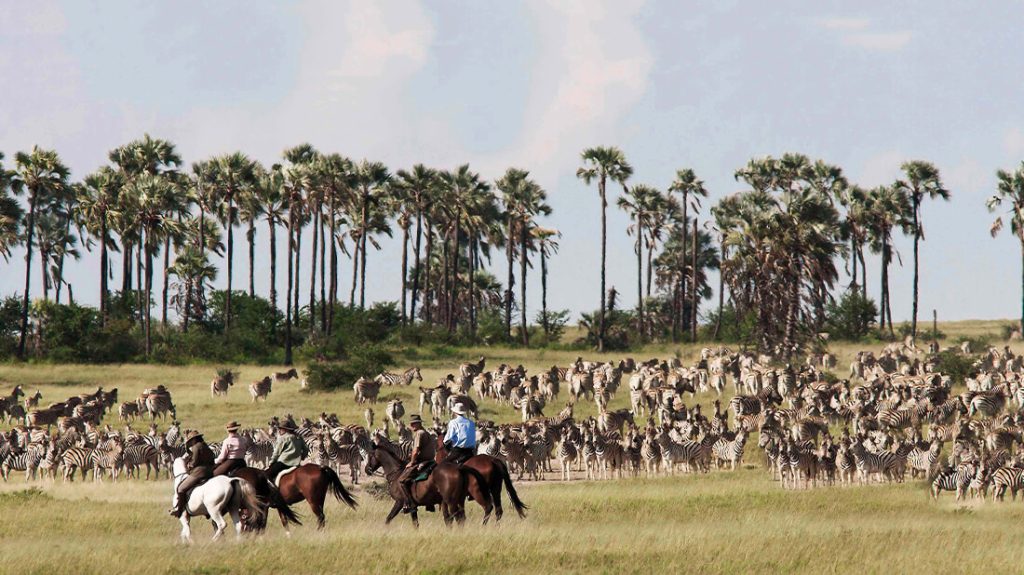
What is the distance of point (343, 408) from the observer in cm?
5228

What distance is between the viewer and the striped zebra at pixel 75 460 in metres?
37.2

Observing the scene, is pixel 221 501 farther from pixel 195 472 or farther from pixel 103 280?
pixel 103 280

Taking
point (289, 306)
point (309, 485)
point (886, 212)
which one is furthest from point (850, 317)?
point (309, 485)

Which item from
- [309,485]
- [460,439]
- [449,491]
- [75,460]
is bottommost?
[75,460]

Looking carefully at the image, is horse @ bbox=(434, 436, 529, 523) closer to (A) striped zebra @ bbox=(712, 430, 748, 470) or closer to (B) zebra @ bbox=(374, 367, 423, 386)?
(A) striped zebra @ bbox=(712, 430, 748, 470)

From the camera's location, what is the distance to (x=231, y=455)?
23.7 meters

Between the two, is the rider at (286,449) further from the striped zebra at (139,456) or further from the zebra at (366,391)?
the zebra at (366,391)

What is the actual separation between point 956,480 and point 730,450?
776 cm

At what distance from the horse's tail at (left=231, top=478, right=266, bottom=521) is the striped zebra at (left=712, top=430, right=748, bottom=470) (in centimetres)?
1862

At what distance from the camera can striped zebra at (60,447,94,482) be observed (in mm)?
37188

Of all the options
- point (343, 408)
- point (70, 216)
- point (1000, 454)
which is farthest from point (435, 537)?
point (70, 216)

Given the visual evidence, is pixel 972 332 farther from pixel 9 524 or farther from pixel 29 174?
pixel 9 524

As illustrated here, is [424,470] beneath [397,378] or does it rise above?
beneath

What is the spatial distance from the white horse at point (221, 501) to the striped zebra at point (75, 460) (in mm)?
15404
